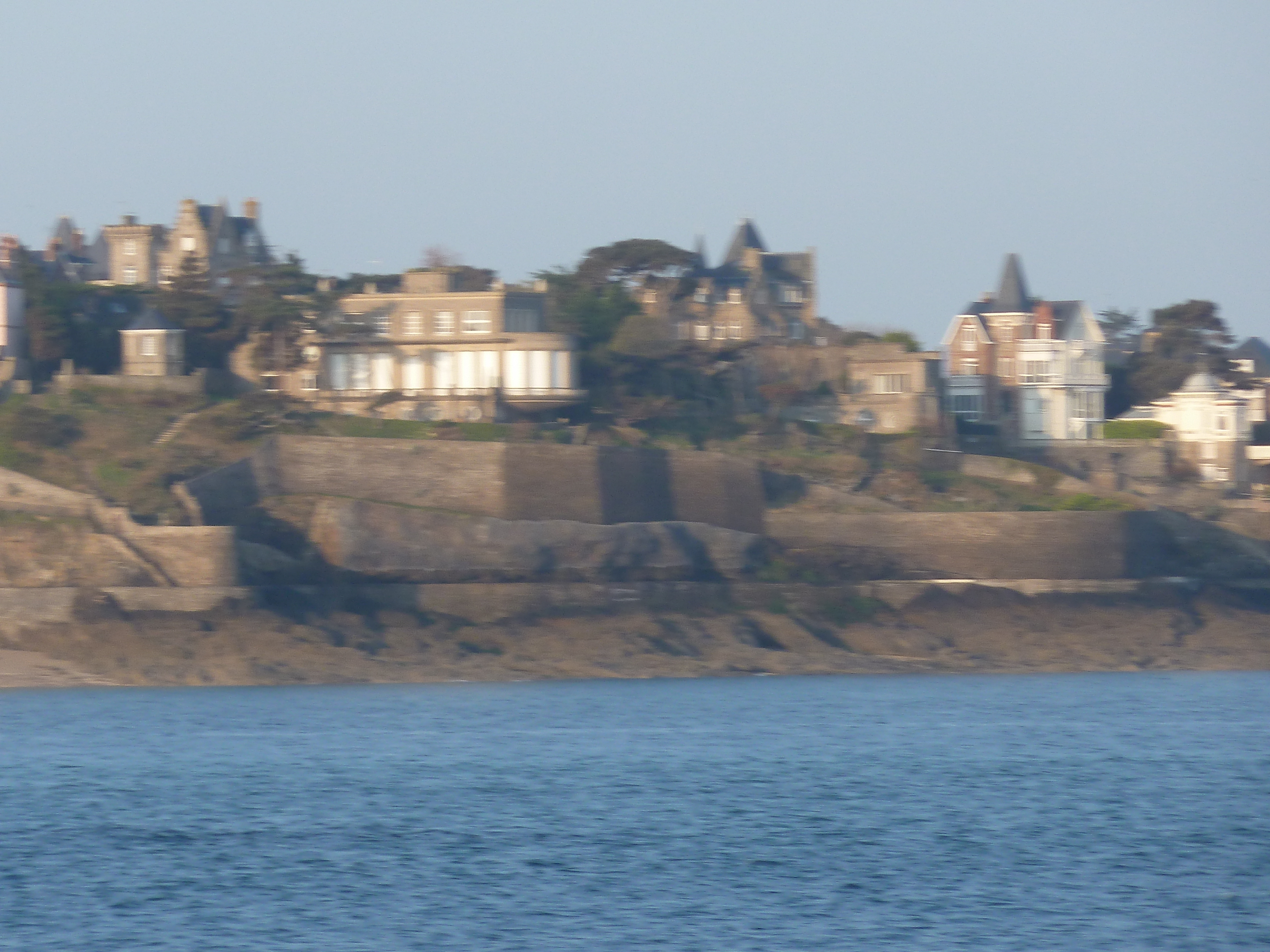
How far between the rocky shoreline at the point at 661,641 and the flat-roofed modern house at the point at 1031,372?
19201 mm

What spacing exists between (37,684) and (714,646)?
61.7 ft

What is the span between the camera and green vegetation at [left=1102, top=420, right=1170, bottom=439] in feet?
248

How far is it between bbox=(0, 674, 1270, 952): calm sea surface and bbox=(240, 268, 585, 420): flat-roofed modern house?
1721cm

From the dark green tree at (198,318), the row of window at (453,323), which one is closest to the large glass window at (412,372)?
the row of window at (453,323)

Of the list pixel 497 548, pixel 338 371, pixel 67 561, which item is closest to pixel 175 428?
pixel 67 561

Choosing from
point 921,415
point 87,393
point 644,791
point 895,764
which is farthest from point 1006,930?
point 921,415

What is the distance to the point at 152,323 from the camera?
6569 cm

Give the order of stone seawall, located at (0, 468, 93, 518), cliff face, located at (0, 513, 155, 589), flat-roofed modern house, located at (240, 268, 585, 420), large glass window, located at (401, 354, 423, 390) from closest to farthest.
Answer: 1. cliff face, located at (0, 513, 155, 589)
2. stone seawall, located at (0, 468, 93, 518)
3. flat-roofed modern house, located at (240, 268, 585, 420)
4. large glass window, located at (401, 354, 423, 390)

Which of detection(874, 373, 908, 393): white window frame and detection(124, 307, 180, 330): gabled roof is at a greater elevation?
detection(124, 307, 180, 330): gabled roof

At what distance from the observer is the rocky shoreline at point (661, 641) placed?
49.2 metres

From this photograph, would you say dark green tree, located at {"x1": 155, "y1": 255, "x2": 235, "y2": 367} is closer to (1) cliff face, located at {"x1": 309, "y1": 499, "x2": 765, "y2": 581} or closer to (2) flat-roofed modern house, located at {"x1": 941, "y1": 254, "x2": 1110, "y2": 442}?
(1) cliff face, located at {"x1": 309, "y1": 499, "x2": 765, "y2": 581}

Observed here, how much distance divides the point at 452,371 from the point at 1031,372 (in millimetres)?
26203

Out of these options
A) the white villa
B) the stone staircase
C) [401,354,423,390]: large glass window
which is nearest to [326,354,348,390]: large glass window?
[401,354,423,390]: large glass window

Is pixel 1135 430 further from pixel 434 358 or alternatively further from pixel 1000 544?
pixel 434 358
